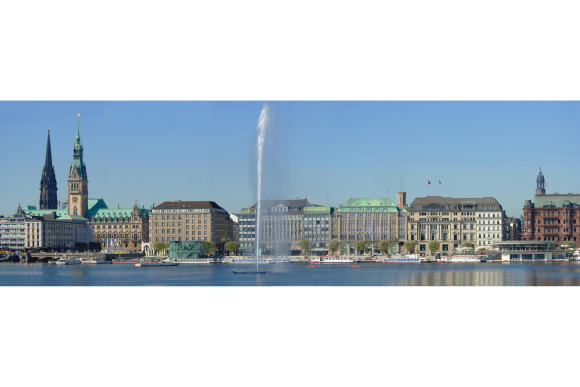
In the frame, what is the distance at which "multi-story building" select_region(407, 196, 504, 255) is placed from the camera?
111m

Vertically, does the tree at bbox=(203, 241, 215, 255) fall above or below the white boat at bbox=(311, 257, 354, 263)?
above

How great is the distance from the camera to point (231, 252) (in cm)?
11419

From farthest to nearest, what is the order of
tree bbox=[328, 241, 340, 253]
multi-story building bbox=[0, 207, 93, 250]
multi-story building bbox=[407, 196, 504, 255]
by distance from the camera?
1. multi-story building bbox=[0, 207, 93, 250]
2. tree bbox=[328, 241, 340, 253]
3. multi-story building bbox=[407, 196, 504, 255]

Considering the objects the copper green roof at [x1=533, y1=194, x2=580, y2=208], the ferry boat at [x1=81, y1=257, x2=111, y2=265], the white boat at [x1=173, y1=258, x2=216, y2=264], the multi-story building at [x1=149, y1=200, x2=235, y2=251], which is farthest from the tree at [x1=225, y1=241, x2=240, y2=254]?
the copper green roof at [x1=533, y1=194, x2=580, y2=208]

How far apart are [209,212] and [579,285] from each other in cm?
7943

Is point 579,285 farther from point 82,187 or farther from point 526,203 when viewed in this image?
point 82,187

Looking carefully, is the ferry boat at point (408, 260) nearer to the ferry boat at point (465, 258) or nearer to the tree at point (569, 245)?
the ferry boat at point (465, 258)

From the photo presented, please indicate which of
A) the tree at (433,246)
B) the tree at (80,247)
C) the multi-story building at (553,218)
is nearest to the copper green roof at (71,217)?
the tree at (80,247)

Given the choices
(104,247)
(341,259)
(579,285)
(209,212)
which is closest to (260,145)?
(579,285)

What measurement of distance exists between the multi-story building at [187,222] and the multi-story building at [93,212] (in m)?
13.2

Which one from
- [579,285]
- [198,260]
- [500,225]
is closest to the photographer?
[579,285]

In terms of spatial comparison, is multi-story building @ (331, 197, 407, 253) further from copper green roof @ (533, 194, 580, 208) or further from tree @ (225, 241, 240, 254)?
copper green roof @ (533, 194, 580, 208)

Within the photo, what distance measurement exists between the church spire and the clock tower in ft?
13.3

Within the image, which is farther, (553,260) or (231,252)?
(231,252)
